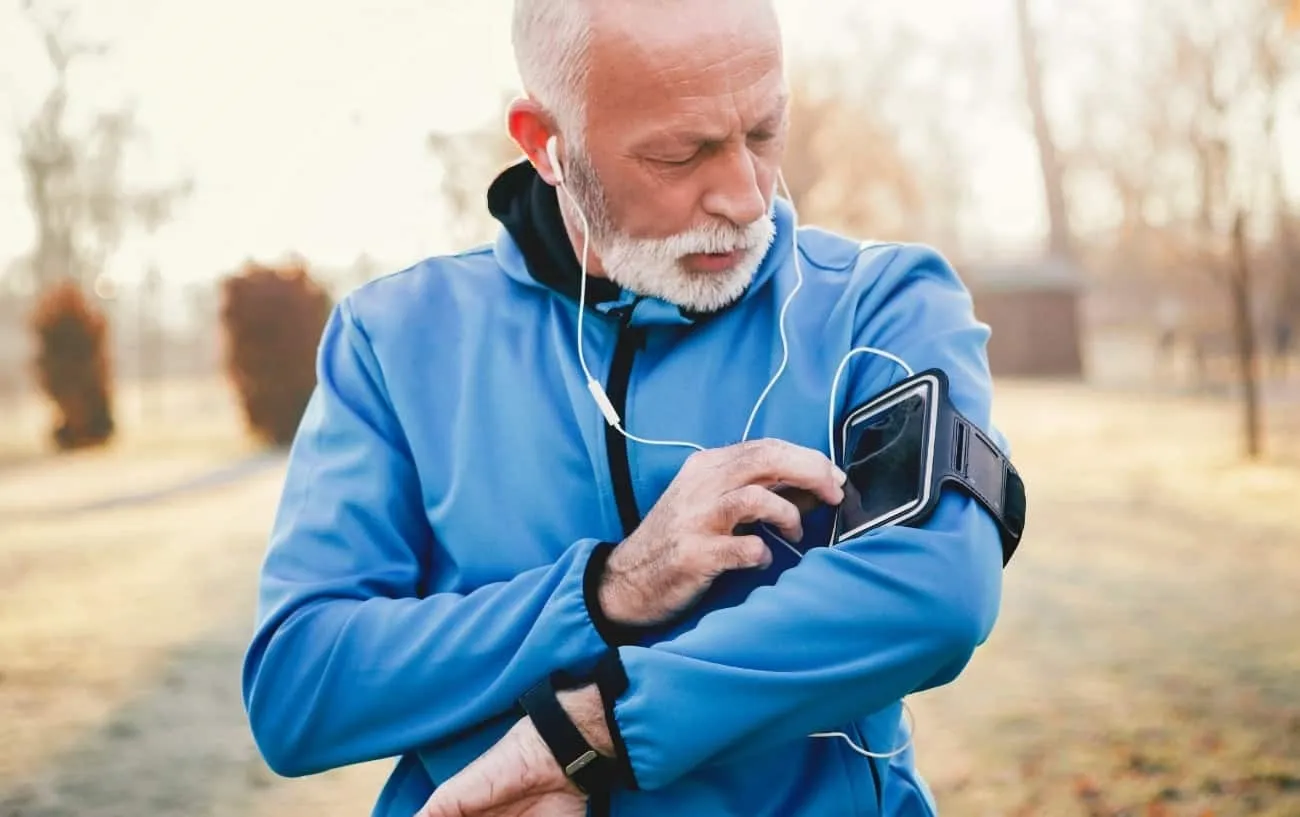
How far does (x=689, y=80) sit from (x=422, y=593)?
2.68 feet

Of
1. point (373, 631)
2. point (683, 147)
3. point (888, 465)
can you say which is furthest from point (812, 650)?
point (683, 147)

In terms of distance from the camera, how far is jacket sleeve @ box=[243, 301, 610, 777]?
1482mm

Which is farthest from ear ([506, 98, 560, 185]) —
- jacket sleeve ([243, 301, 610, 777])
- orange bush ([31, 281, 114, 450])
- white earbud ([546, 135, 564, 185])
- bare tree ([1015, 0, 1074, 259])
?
bare tree ([1015, 0, 1074, 259])

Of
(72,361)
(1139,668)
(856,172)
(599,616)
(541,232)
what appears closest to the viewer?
(599,616)

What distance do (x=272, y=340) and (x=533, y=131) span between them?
47.4 ft

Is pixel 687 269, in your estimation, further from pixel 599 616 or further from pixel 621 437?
pixel 599 616

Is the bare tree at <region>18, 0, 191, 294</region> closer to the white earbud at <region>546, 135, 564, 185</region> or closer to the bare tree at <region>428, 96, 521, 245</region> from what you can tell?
the bare tree at <region>428, 96, 521, 245</region>

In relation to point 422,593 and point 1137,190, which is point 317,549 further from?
point 1137,190

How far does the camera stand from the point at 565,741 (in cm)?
142

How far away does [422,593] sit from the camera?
67.7 inches

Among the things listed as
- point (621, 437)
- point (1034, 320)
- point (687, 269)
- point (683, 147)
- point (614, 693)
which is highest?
point (683, 147)

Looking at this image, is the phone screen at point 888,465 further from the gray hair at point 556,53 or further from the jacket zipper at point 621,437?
the gray hair at point 556,53

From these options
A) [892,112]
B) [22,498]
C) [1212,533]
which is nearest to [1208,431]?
[1212,533]

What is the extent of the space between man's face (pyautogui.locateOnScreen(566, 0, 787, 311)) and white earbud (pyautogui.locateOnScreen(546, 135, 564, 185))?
0.08ft
